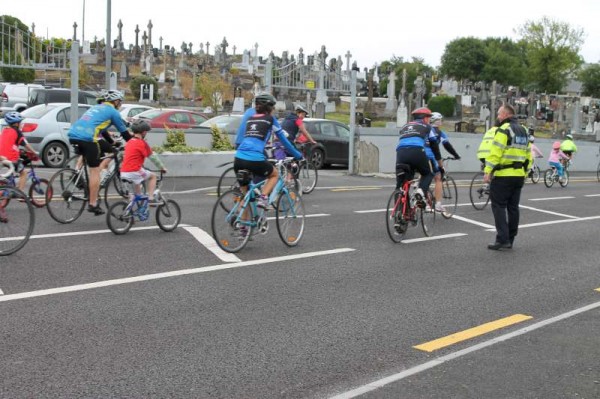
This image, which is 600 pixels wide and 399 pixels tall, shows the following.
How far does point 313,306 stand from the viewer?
7355mm

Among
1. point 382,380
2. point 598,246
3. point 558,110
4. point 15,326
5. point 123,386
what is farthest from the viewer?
point 558,110

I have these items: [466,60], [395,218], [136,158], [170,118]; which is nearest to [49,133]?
[170,118]

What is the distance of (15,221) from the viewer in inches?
355

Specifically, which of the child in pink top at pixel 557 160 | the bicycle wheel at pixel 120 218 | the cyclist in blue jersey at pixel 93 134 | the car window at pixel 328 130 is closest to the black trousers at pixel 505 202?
the bicycle wheel at pixel 120 218

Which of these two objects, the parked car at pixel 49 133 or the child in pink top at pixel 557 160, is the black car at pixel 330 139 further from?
the parked car at pixel 49 133

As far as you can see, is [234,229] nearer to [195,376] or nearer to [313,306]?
[313,306]

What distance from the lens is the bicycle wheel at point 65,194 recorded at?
1121cm

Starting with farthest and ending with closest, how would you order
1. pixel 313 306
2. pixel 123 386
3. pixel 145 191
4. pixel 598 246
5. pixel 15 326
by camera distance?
1. pixel 598 246
2. pixel 145 191
3. pixel 313 306
4. pixel 15 326
5. pixel 123 386

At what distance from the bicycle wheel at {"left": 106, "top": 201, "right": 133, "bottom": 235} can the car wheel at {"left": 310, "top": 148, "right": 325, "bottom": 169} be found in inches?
524

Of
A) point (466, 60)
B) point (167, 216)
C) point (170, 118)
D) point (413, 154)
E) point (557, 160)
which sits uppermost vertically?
point (466, 60)

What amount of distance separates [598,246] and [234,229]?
5.79 m

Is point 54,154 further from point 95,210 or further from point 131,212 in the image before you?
point 131,212

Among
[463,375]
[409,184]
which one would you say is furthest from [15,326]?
[409,184]

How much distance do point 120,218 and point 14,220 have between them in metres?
1.72
